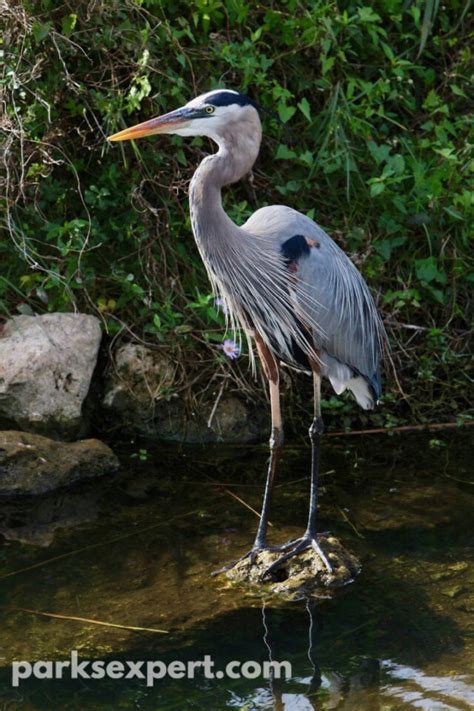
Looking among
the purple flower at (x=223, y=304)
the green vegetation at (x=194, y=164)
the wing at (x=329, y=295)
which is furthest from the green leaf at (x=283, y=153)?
the wing at (x=329, y=295)

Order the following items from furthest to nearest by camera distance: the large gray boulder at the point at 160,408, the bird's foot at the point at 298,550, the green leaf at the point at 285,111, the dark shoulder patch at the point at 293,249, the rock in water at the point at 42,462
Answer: the large gray boulder at the point at 160,408
the green leaf at the point at 285,111
the rock in water at the point at 42,462
the dark shoulder patch at the point at 293,249
the bird's foot at the point at 298,550

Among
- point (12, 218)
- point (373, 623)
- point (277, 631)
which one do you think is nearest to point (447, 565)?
point (373, 623)

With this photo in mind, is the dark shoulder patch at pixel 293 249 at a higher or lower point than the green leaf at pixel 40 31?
lower

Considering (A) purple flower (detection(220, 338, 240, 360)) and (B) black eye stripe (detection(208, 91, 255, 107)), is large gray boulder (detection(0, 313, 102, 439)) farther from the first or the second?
(B) black eye stripe (detection(208, 91, 255, 107))

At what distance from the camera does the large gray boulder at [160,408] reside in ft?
17.1

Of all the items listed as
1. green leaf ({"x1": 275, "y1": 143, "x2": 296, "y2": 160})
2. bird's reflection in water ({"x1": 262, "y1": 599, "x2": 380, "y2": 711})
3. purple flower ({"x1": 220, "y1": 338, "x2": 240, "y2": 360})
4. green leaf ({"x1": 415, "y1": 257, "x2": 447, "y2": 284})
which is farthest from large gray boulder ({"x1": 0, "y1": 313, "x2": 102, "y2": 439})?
bird's reflection in water ({"x1": 262, "y1": 599, "x2": 380, "y2": 711})

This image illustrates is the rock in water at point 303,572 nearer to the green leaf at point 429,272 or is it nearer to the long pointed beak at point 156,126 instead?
the long pointed beak at point 156,126

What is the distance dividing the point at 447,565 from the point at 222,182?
5.33 feet

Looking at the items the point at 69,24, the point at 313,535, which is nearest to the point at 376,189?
the point at 69,24

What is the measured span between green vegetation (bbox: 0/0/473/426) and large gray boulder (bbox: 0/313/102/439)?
13 centimetres

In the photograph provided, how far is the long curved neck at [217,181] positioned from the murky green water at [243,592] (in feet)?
3.89

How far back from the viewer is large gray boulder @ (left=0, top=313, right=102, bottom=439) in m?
4.98

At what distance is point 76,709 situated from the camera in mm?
3088

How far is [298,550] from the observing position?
396 cm
